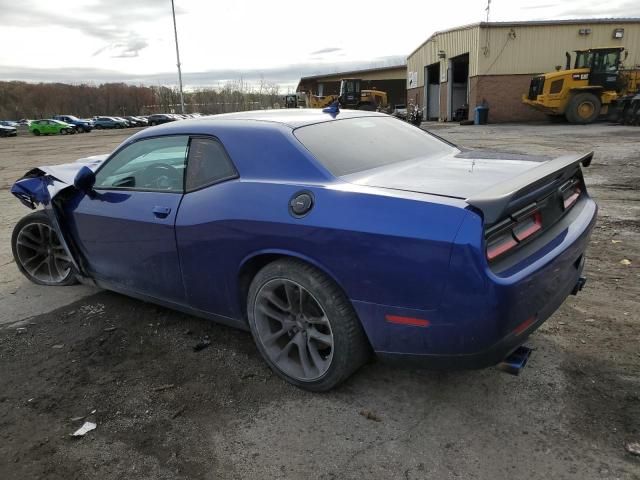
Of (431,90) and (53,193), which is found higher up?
(431,90)

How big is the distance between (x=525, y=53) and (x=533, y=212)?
29723 millimetres

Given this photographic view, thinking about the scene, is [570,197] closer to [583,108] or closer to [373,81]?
[583,108]

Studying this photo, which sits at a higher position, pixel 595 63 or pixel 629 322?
pixel 595 63

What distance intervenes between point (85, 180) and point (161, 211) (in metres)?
0.92

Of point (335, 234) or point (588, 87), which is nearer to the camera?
point (335, 234)

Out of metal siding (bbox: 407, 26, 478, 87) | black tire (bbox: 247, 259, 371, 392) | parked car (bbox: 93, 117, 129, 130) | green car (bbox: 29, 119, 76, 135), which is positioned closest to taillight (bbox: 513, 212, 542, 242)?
black tire (bbox: 247, 259, 371, 392)

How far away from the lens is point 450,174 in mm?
2697

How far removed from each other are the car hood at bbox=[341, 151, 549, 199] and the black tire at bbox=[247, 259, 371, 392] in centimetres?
55

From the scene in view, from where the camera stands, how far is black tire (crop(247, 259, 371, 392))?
98.1 inches

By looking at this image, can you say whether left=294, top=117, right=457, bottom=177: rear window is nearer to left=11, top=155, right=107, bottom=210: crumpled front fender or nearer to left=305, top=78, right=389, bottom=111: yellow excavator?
left=11, top=155, right=107, bottom=210: crumpled front fender

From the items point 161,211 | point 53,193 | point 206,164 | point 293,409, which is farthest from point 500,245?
point 53,193

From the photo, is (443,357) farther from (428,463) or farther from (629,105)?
(629,105)

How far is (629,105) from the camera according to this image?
20.9 meters

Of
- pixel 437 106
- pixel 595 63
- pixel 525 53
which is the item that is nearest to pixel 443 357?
pixel 595 63
